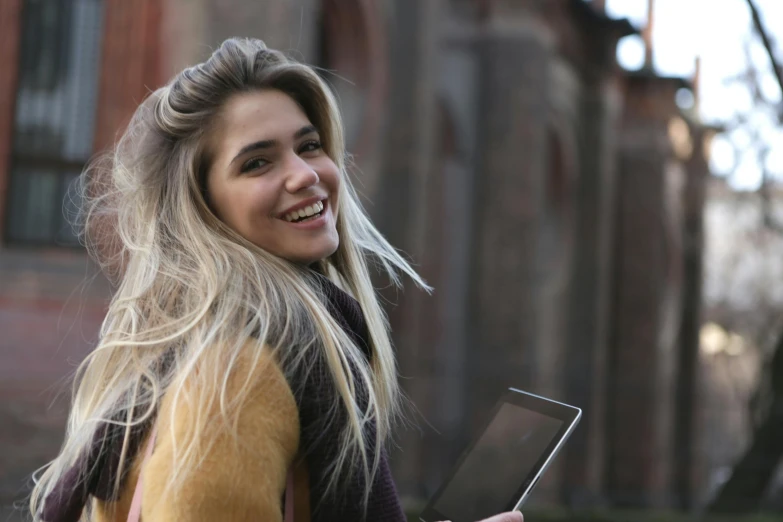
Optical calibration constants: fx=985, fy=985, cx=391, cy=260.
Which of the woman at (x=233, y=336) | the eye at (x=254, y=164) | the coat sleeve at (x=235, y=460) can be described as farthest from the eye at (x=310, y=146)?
the coat sleeve at (x=235, y=460)

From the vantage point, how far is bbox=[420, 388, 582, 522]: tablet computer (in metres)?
1.94

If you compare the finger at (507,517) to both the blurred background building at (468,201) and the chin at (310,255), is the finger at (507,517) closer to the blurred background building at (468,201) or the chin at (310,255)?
the chin at (310,255)

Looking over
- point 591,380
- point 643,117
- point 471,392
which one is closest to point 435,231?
point 471,392

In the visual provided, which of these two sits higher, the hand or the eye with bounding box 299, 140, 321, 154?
the eye with bounding box 299, 140, 321, 154

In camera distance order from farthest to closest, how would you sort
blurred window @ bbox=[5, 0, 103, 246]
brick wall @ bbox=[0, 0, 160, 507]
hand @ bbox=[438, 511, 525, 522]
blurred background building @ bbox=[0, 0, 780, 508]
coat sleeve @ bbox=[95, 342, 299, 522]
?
blurred window @ bbox=[5, 0, 103, 246]
blurred background building @ bbox=[0, 0, 780, 508]
brick wall @ bbox=[0, 0, 160, 507]
hand @ bbox=[438, 511, 525, 522]
coat sleeve @ bbox=[95, 342, 299, 522]

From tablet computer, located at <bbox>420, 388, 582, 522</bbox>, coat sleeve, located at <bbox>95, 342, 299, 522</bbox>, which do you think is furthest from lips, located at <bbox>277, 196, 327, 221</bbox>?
tablet computer, located at <bbox>420, 388, 582, 522</bbox>

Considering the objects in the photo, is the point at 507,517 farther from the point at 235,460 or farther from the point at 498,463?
the point at 235,460

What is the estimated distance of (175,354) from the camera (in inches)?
67.5

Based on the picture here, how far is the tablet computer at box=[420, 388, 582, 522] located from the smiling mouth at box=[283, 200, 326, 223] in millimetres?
606

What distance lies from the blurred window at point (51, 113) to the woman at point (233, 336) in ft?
23.8

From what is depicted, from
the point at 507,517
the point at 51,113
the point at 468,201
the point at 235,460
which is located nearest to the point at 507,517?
the point at 507,517

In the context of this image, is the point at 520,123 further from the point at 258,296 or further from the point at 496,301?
the point at 258,296

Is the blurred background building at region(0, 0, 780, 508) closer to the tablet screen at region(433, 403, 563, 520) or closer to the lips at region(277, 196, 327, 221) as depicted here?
the lips at region(277, 196, 327, 221)

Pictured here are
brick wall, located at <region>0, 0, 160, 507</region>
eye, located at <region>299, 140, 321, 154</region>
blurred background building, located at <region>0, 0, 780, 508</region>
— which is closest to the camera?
eye, located at <region>299, 140, 321, 154</region>
